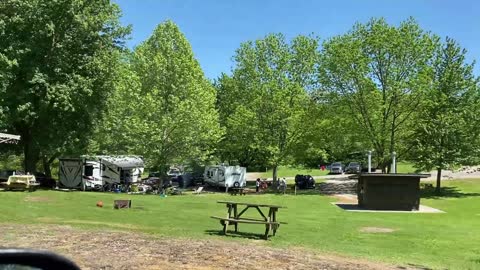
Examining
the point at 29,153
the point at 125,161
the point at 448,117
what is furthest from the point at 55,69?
the point at 448,117

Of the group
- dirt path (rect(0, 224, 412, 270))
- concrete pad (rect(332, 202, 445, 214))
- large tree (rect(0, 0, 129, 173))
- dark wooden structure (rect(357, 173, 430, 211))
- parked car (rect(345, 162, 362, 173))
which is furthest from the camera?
parked car (rect(345, 162, 362, 173))

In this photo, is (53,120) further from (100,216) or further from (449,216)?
(449,216)

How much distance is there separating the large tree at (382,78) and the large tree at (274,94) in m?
2.98

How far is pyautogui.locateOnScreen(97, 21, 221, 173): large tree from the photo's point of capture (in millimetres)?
45062

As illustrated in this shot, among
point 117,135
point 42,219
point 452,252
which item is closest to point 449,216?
point 452,252

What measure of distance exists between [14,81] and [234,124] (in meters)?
23.3

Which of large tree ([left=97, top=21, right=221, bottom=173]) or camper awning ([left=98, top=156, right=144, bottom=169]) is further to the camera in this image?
camper awning ([left=98, top=156, right=144, bottom=169])

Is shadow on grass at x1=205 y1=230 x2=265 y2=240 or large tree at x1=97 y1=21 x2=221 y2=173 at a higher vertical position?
large tree at x1=97 y1=21 x2=221 y2=173

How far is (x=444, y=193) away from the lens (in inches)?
1994

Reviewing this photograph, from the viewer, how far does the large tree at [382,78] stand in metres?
51.6

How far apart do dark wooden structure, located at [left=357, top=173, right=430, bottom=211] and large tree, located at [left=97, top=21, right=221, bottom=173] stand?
15448 mm

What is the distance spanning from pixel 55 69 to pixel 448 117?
34.9 metres

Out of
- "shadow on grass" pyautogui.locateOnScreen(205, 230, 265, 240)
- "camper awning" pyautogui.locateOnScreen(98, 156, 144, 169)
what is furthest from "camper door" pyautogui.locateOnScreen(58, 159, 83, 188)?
"shadow on grass" pyautogui.locateOnScreen(205, 230, 265, 240)

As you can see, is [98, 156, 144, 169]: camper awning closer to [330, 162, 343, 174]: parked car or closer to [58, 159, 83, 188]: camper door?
[58, 159, 83, 188]: camper door
